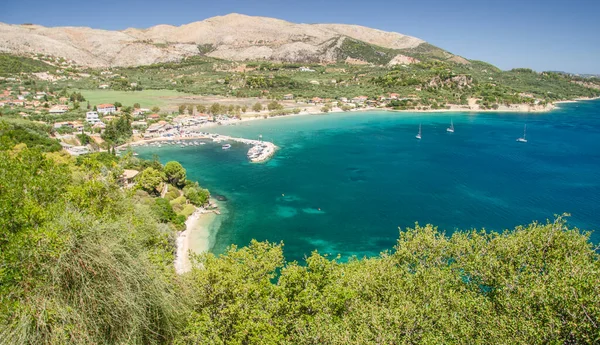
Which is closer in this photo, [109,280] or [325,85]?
[109,280]

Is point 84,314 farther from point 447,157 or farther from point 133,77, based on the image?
point 133,77

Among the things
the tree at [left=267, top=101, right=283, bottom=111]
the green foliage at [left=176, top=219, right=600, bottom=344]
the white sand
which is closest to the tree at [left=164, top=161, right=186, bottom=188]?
the white sand

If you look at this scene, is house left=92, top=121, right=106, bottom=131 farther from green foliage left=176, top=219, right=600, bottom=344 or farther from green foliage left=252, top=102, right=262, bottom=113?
green foliage left=176, top=219, right=600, bottom=344

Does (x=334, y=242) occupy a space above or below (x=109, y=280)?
below

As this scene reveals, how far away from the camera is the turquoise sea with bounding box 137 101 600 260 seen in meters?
35.6

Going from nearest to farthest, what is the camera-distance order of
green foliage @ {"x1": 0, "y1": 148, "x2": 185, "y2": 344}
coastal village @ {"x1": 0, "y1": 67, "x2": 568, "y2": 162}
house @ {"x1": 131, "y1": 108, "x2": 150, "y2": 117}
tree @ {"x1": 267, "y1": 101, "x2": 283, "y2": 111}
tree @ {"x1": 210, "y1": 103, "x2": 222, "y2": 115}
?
green foliage @ {"x1": 0, "y1": 148, "x2": 185, "y2": 344}
coastal village @ {"x1": 0, "y1": 67, "x2": 568, "y2": 162}
house @ {"x1": 131, "y1": 108, "x2": 150, "y2": 117}
tree @ {"x1": 210, "y1": 103, "x2": 222, "y2": 115}
tree @ {"x1": 267, "y1": 101, "x2": 283, "y2": 111}

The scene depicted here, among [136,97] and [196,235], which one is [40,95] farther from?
[196,235]

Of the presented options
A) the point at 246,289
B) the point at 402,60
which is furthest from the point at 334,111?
the point at 246,289

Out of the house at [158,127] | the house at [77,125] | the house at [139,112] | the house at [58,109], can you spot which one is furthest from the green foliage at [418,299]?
the house at [58,109]

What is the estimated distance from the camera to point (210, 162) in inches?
2292

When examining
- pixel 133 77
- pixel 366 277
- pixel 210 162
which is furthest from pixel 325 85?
pixel 366 277

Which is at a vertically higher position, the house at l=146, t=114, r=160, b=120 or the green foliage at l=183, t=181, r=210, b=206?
the house at l=146, t=114, r=160, b=120

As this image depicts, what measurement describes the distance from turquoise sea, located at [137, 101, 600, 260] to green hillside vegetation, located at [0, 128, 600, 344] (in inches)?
649

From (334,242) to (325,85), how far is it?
409ft
